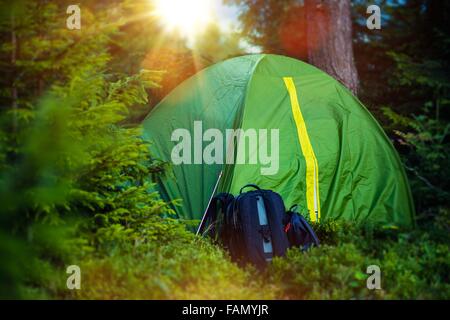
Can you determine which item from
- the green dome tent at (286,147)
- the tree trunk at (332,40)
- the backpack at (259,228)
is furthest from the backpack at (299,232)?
the tree trunk at (332,40)

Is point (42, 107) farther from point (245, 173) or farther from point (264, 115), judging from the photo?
point (264, 115)

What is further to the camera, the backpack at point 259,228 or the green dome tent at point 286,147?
the green dome tent at point 286,147

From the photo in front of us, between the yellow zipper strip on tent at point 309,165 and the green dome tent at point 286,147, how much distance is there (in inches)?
0.4

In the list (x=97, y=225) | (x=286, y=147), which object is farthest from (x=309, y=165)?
(x=97, y=225)

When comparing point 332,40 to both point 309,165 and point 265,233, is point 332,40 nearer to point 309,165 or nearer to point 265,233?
point 309,165

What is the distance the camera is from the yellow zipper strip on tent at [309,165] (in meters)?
4.57

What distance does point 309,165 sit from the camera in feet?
15.3

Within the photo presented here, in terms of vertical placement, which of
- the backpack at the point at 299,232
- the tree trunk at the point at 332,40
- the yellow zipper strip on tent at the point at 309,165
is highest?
the tree trunk at the point at 332,40

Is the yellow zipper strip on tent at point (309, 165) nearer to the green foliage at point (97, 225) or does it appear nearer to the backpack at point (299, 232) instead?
the backpack at point (299, 232)

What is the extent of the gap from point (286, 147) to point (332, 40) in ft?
7.70

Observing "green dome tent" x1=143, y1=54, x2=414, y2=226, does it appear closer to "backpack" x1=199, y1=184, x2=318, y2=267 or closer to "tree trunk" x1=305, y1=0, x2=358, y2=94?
"backpack" x1=199, y1=184, x2=318, y2=267

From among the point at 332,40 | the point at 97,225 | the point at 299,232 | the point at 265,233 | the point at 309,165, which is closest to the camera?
the point at 97,225

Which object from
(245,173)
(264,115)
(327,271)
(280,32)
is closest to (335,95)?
(264,115)

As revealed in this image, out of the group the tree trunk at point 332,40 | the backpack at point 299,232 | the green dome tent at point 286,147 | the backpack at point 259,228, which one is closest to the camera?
the backpack at point 259,228
